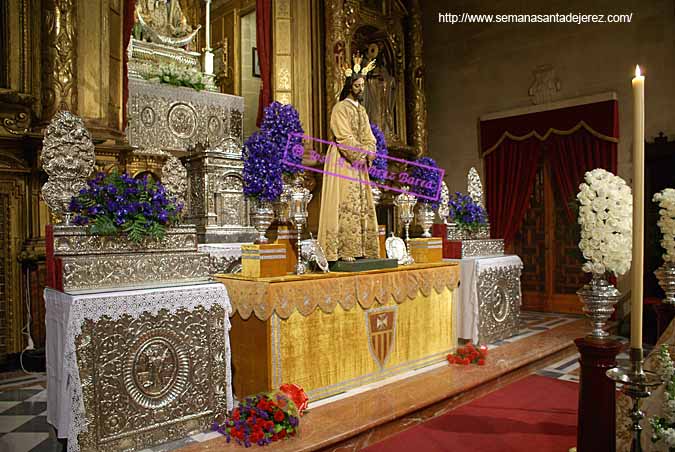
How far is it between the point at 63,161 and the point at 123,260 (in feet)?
2.49

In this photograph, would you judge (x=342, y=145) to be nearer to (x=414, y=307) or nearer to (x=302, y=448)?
(x=414, y=307)

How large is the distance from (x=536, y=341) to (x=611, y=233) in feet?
14.7

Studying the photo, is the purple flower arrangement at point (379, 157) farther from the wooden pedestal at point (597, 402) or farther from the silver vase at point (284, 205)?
the wooden pedestal at point (597, 402)

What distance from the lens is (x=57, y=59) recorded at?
5574mm

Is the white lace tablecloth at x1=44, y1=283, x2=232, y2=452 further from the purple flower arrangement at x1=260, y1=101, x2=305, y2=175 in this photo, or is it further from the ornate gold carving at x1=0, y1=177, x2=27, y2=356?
the ornate gold carving at x1=0, y1=177, x2=27, y2=356

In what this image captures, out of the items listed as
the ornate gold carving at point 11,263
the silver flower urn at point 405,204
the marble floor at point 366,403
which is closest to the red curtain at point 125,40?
the ornate gold carving at point 11,263

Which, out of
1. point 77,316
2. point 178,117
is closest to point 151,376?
point 77,316

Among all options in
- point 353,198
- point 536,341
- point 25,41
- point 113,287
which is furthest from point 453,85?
point 113,287

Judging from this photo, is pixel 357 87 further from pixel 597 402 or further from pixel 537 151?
pixel 537 151

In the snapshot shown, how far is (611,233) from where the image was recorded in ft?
6.98

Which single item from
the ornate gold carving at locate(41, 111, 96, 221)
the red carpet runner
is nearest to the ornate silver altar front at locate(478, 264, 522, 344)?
the red carpet runner

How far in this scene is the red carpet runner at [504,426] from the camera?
11.2 feet

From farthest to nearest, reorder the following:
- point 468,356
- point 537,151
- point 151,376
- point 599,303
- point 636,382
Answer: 1. point 537,151
2. point 468,356
3. point 151,376
4. point 599,303
5. point 636,382

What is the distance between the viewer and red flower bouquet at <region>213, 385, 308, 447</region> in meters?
3.35
